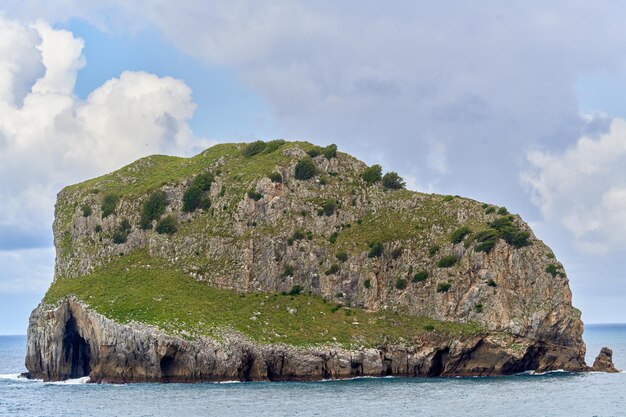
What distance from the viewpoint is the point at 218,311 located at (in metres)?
138

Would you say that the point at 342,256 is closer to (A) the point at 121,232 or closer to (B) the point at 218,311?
(B) the point at 218,311

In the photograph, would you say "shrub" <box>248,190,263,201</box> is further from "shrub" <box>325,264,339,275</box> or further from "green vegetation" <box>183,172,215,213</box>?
"shrub" <box>325,264,339,275</box>

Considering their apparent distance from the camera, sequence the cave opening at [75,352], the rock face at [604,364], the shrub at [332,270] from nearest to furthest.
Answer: the cave opening at [75,352]
the rock face at [604,364]
the shrub at [332,270]

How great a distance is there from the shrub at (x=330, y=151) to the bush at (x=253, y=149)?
13.4 meters

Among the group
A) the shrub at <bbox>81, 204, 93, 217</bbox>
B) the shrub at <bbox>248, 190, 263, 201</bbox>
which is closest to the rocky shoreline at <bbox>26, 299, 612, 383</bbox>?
the shrub at <bbox>81, 204, 93, 217</bbox>

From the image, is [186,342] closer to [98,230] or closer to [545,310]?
[98,230]

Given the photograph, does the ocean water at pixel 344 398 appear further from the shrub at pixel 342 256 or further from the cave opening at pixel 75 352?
the shrub at pixel 342 256

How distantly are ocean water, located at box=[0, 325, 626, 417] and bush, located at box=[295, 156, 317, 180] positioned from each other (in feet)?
150

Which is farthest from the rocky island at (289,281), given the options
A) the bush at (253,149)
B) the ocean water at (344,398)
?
the ocean water at (344,398)

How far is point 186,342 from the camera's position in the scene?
4995 inches

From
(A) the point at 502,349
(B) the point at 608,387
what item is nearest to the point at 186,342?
(A) the point at 502,349

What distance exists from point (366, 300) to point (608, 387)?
40.9m

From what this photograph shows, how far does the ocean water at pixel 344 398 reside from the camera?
9669 centimetres

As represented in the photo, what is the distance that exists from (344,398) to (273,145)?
7742cm
